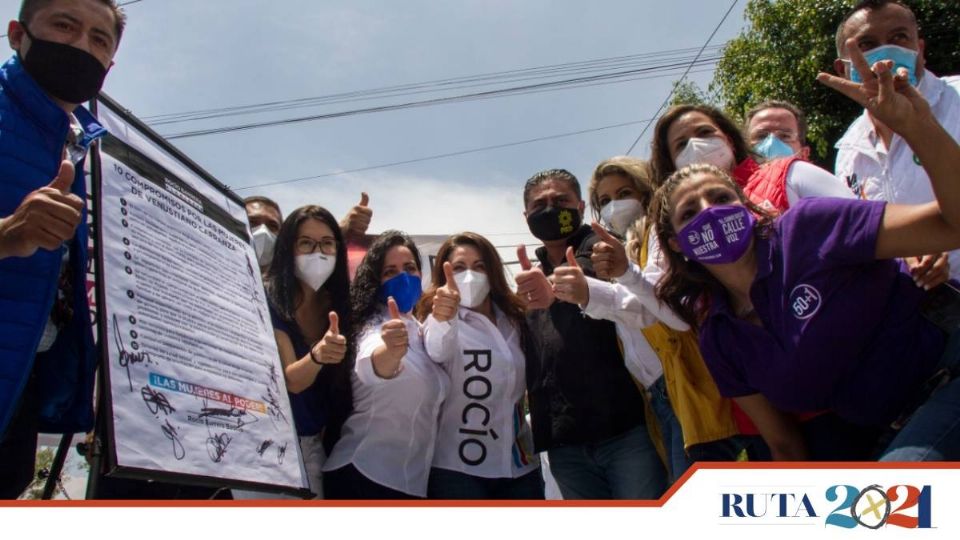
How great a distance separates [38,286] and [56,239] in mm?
252

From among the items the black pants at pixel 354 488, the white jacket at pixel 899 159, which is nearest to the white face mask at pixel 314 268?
the black pants at pixel 354 488

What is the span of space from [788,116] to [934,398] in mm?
2176

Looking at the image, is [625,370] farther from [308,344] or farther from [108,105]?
[108,105]

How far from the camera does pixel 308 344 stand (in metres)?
3.19

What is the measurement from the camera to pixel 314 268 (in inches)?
128

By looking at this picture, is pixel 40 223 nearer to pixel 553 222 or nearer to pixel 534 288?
pixel 534 288

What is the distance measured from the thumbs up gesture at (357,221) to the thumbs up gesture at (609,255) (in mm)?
1518

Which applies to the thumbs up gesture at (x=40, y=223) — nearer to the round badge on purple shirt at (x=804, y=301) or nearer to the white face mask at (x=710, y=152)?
the round badge on purple shirt at (x=804, y=301)

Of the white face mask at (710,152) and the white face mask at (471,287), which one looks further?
the white face mask at (471,287)

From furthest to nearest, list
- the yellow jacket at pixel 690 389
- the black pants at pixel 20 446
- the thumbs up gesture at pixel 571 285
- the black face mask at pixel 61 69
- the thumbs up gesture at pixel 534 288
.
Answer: the thumbs up gesture at pixel 534 288 < the thumbs up gesture at pixel 571 285 < the yellow jacket at pixel 690 389 < the black face mask at pixel 61 69 < the black pants at pixel 20 446

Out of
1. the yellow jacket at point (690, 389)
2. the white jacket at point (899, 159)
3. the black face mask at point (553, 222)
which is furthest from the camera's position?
the black face mask at point (553, 222)

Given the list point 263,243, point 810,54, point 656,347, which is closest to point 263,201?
point 263,243

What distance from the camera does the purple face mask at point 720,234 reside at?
2.33 m

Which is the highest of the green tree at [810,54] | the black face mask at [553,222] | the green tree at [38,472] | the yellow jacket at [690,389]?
the green tree at [810,54]
